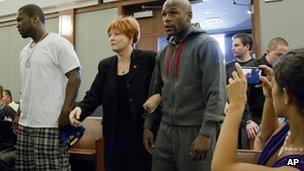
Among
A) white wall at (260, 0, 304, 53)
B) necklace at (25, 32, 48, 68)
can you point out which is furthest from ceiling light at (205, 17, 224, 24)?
necklace at (25, 32, 48, 68)

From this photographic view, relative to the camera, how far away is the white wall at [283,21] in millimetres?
4586

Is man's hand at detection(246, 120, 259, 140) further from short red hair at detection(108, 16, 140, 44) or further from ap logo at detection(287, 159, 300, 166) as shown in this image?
ap logo at detection(287, 159, 300, 166)

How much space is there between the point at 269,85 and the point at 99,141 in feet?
5.70

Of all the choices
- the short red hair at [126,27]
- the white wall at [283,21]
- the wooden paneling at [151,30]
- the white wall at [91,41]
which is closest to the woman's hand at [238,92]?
the short red hair at [126,27]

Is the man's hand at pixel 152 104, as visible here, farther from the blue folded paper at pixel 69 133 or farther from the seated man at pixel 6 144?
the seated man at pixel 6 144

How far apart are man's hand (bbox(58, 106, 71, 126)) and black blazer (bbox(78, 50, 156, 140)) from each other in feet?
0.44

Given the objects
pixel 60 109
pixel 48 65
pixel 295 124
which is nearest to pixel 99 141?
pixel 60 109

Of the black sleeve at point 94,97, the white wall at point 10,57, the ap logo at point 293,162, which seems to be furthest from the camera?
the white wall at point 10,57

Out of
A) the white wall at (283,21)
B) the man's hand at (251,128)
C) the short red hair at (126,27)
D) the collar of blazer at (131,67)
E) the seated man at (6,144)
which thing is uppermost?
the white wall at (283,21)

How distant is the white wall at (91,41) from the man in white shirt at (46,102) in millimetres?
4033

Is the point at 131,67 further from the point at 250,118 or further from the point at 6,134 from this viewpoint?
the point at 6,134

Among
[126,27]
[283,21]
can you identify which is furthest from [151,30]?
[126,27]

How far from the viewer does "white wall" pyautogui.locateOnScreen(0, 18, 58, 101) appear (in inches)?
299

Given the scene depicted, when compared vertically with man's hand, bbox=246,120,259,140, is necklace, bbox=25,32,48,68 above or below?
above
